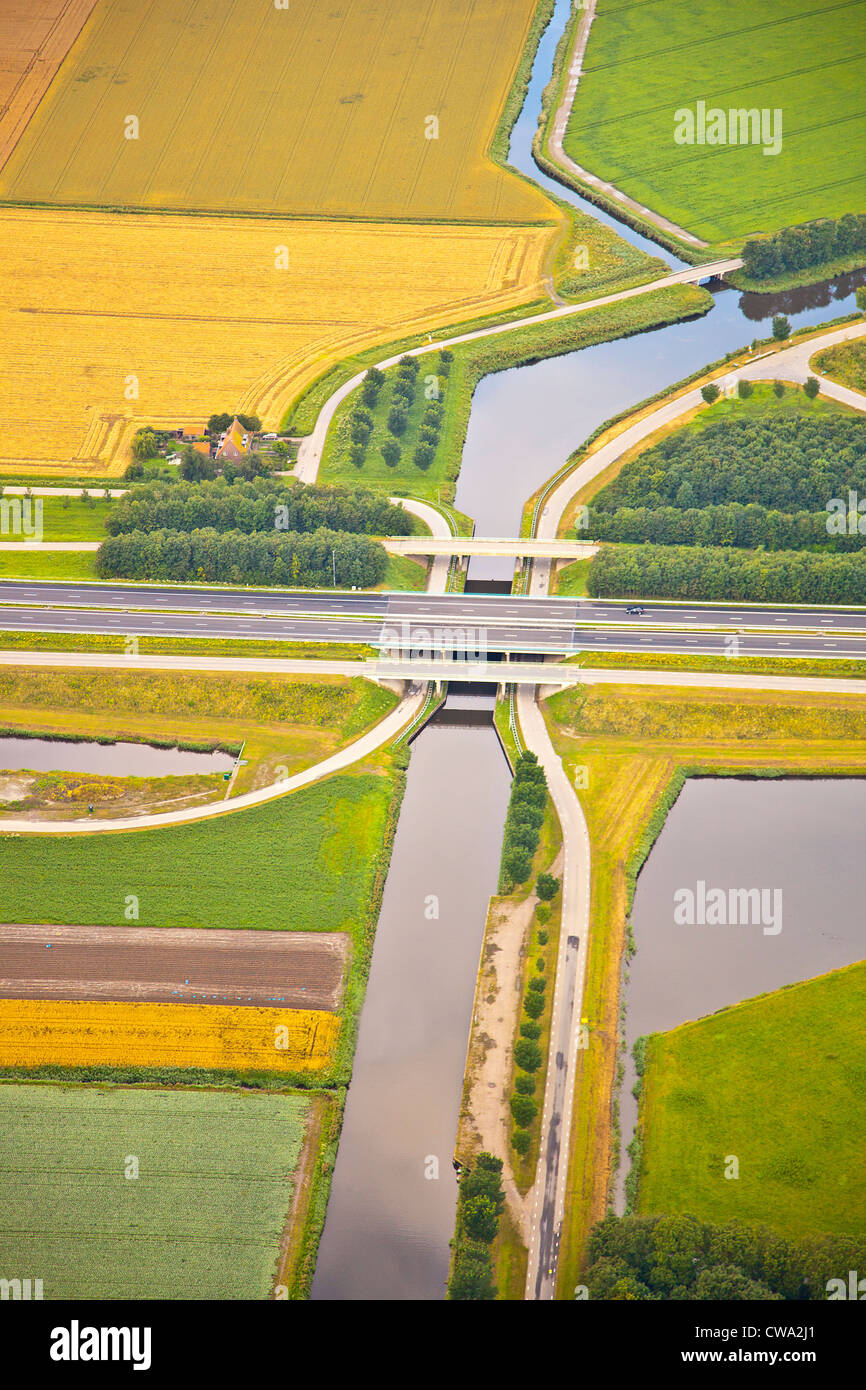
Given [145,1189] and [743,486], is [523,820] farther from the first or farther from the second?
[743,486]

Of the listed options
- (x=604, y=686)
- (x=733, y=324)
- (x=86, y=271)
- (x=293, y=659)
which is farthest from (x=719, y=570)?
(x=86, y=271)

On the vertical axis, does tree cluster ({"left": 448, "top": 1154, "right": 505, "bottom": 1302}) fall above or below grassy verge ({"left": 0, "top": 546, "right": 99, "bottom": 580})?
below

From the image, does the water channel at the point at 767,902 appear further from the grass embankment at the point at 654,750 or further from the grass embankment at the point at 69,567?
the grass embankment at the point at 69,567

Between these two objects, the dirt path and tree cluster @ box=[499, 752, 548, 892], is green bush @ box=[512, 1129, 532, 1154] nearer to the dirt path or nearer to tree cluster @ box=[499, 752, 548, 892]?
tree cluster @ box=[499, 752, 548, 892]

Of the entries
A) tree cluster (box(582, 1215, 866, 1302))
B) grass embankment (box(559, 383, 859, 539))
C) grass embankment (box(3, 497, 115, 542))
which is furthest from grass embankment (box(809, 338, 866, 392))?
tree cluster (box(582, 1215, 866, 1302))

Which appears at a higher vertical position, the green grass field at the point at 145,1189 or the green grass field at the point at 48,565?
the green grass field at the point at 48,565

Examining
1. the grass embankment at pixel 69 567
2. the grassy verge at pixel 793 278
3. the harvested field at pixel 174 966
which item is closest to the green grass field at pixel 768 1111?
the harvested field at pixel 174 966

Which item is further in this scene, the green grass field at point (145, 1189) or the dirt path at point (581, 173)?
the dirt path at point (581, 173)
